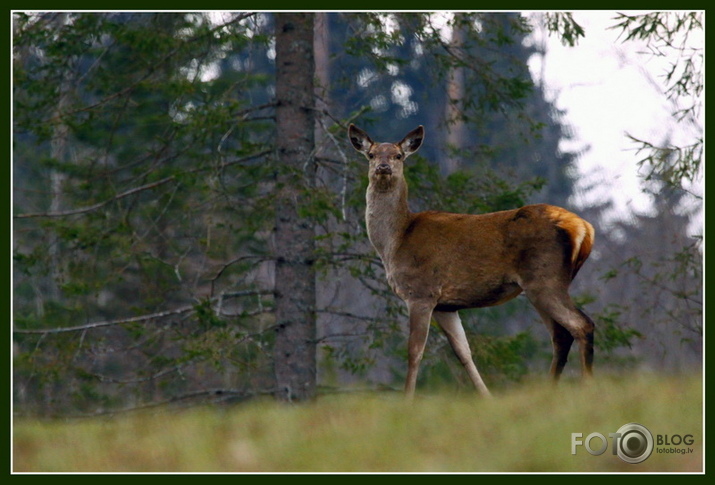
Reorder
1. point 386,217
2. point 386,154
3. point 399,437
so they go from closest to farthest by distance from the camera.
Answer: point 399,437, point 386,154, point 386,217

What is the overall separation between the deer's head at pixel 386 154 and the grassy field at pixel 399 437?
2.17 metres

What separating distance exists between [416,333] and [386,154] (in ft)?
5.15

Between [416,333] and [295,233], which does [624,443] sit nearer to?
[416,333]

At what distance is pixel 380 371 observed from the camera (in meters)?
31.8

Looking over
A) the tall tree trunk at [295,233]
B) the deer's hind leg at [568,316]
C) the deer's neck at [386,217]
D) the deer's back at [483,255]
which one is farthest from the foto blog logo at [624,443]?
the tall tree trunk at [295,233]

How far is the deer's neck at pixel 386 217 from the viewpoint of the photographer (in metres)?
9.05

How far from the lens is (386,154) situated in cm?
883

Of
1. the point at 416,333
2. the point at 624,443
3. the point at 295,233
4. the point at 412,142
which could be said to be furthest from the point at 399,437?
the point at 295,233

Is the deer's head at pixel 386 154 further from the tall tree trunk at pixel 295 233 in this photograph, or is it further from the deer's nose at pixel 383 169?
the tall tree trunk at pixel 295 233

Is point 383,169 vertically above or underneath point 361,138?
underneath

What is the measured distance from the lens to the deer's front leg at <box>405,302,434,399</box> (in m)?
8.59

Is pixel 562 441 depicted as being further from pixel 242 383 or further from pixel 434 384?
pixel 242 383

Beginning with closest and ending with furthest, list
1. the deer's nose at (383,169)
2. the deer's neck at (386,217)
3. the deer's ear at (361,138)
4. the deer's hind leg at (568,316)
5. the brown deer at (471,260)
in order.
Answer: the deer's hind leg at (568,316) → the brown deer at (471,260) → the deer's nose at (383,169) → the deer's neck at (386,217) → the deer's ear at (361,138)

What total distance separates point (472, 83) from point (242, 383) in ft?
21.8
